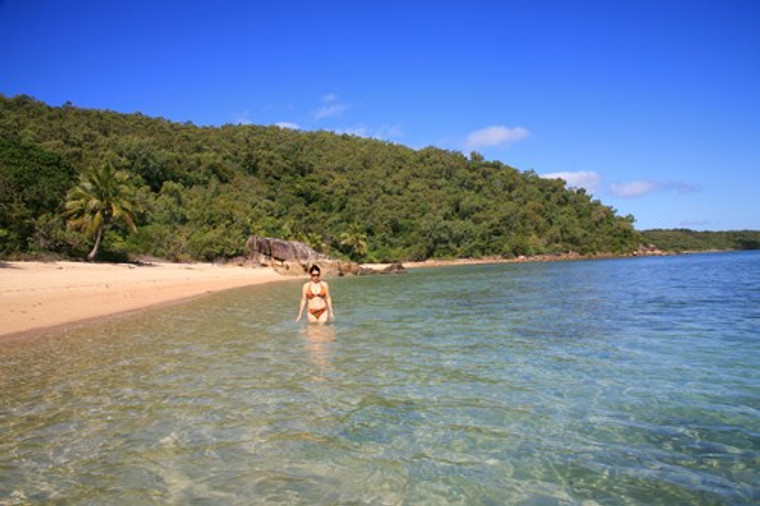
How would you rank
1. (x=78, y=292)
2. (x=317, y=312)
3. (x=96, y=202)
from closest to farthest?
(x=317, y=312)
(x=78, y=292)
(x=96, y=202)

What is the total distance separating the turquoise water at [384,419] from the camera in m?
4.00

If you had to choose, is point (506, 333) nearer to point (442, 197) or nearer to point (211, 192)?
point (211, 192)

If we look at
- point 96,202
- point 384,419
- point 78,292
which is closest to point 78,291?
point 78,292

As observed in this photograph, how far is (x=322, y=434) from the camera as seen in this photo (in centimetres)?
516

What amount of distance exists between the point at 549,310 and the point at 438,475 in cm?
1361

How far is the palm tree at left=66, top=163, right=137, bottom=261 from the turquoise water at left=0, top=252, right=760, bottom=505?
2960 cm

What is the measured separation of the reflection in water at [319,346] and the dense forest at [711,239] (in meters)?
181

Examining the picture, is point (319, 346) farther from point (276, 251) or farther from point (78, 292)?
point (276, 251)

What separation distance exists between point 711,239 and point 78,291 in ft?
670

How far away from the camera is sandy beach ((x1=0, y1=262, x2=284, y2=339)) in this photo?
47.1ft

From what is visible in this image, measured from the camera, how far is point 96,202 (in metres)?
37.5

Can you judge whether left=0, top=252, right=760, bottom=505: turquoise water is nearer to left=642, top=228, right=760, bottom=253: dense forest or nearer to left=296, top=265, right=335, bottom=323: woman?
left=296, top=265, right=335, bottom=323: woman

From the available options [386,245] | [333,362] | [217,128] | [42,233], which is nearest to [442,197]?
[386,245]

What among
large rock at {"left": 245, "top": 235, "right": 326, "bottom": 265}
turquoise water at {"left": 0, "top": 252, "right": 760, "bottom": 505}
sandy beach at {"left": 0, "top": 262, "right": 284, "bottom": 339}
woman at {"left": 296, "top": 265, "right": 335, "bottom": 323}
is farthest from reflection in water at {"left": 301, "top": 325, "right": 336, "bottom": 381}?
large rock at {"left": 245, "top": 235, "right": 326, "bottom": 265}
